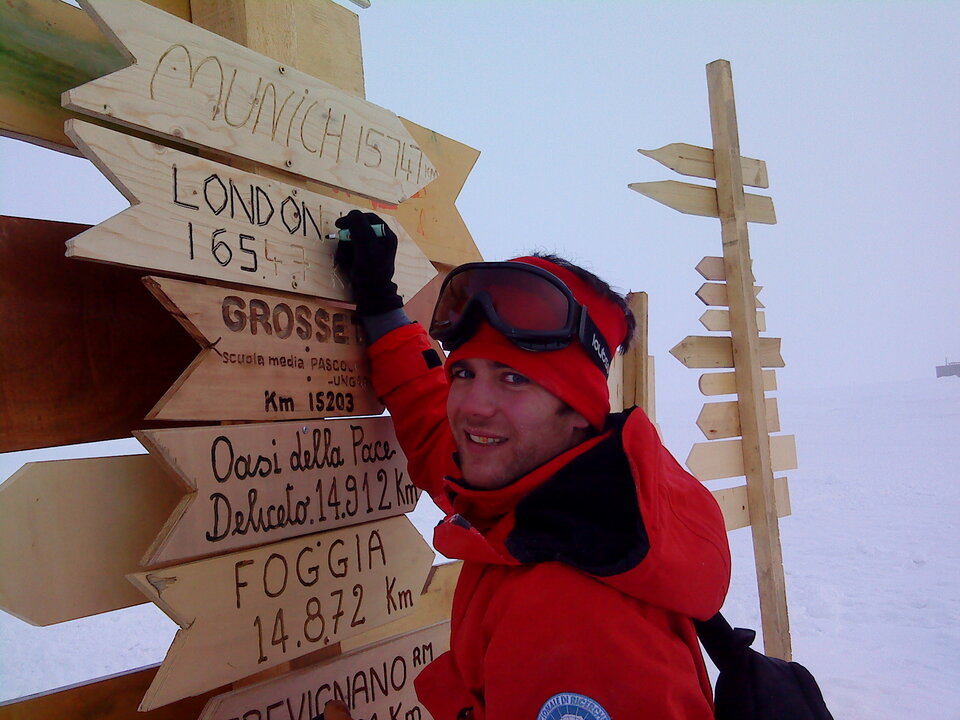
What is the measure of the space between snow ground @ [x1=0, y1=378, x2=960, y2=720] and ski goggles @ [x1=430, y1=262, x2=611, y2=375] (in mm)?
1409

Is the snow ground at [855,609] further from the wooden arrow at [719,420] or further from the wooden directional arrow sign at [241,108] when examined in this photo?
the wooden arrow at [719,420]

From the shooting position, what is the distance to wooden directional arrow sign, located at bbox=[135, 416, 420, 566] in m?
1.47

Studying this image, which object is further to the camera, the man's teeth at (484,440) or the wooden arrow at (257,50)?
the man's teeth at (484,440)

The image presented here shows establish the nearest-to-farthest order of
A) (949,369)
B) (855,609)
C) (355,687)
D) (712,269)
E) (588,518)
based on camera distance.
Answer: (588,518)
(355,687)
(712,269)
(855,609)
(949,369)

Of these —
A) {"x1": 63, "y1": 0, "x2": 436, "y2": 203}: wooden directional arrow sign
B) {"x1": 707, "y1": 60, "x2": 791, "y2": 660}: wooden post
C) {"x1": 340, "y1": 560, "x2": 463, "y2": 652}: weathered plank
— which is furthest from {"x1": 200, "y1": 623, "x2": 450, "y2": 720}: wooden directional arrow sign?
{"x1": 707, "y1": 60, "x2": 791, "y2": 660}: wooden post

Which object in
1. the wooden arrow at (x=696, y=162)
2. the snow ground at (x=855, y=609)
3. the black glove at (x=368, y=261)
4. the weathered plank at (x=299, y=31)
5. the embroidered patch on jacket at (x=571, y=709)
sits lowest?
the snow ground at (x=855, y=609)

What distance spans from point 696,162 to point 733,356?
1.24m

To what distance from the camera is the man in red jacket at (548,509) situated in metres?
1.17

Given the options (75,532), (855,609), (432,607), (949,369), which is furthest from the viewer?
(949,369)

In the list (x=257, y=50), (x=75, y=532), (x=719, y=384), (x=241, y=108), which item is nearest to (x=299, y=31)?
(x=257, y=50)

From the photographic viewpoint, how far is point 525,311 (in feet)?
5.41

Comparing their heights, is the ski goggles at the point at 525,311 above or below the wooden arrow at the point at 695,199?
below

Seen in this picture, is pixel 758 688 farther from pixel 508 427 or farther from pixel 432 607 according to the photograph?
pixel 432 607

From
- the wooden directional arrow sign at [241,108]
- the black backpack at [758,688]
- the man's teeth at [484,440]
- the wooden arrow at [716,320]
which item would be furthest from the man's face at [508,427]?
the wooden arrow at [716,320]
